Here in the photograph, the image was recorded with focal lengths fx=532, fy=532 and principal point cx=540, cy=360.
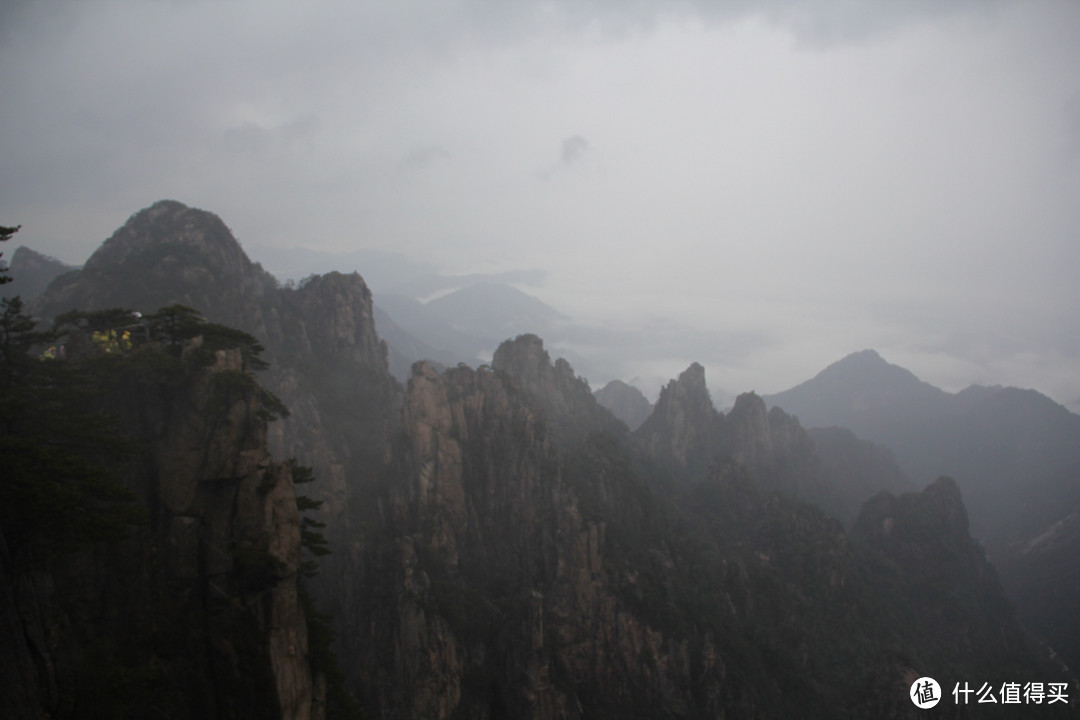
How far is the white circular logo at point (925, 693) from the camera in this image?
1797 inches

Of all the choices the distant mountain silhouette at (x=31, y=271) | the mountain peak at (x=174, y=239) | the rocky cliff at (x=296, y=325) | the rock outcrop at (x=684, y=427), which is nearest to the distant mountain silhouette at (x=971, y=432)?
the rock outcrop at (x=684, y=427)

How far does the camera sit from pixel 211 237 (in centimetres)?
7300

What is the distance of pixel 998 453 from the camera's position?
137 m

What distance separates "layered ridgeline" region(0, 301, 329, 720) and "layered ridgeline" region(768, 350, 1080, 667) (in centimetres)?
10454

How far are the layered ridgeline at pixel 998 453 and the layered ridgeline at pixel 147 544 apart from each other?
104539 mm

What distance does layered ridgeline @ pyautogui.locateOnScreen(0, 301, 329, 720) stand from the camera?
1609cm

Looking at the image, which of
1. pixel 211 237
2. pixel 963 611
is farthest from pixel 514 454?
pixel 963 611

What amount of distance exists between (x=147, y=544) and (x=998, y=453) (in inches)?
7012

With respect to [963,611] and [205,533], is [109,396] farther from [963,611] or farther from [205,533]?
[963,611]

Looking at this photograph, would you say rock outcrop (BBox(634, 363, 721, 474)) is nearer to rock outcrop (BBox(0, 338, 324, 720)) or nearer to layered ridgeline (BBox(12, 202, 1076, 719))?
layered ridgeline (BBox(12, 202, 1076, 719))

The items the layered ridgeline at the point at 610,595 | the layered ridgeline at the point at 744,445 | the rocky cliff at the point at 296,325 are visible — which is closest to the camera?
the layered ridgeline at the point at 610,595

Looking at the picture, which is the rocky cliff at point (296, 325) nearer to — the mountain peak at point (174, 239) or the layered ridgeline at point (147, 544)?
the mountain peak at point (174, 239)

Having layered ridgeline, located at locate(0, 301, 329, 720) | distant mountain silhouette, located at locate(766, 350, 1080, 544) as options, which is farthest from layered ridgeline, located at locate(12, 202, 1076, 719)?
distant mountain silhouette, located at locate(766, 350, 1080, 544)

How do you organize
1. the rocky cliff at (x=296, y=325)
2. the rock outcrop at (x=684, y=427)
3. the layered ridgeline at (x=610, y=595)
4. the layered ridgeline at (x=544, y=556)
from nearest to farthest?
the layered ridgeline at (x=610, y=595) < the layered ridgeline at (x=544, y=556) < the rocky cliff at (x=296, y=325) < the rock outcrop at (x=684, y=427)
